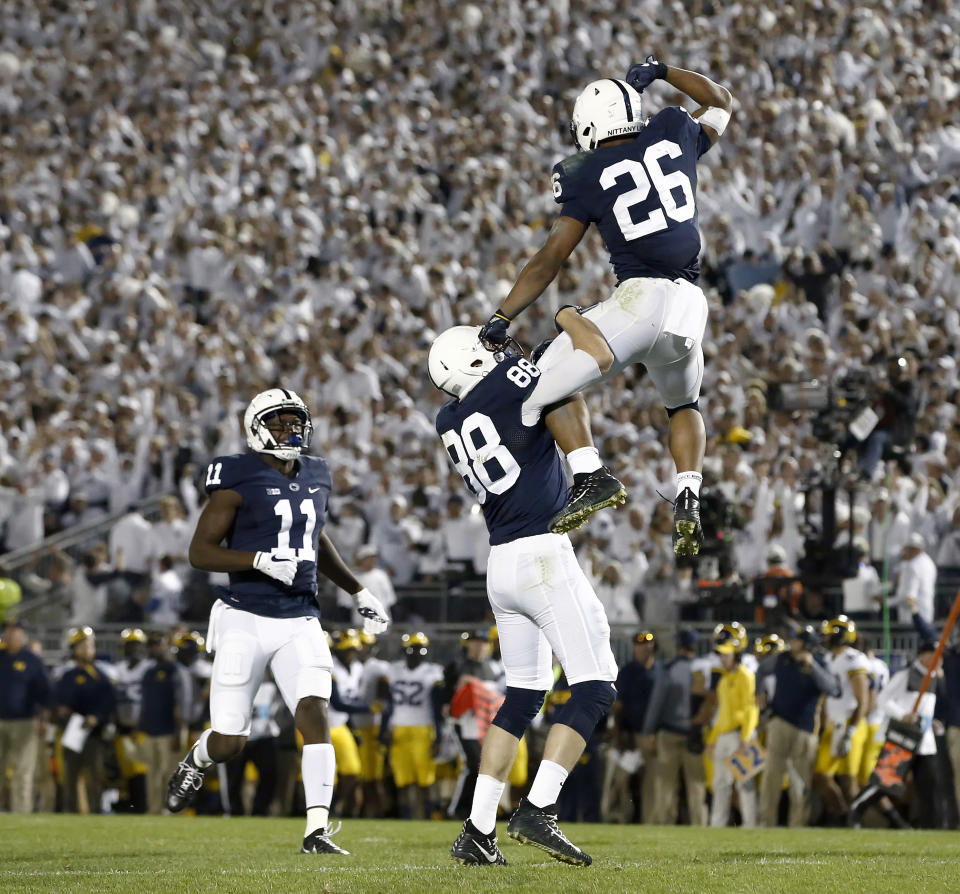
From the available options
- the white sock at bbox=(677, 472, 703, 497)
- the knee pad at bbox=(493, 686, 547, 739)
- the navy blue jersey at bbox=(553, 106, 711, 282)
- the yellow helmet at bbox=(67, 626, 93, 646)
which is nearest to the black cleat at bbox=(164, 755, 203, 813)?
the knee pad at bbox=(493, 686, 547, 739)

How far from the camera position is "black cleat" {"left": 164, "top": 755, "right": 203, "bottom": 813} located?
8.55 meters

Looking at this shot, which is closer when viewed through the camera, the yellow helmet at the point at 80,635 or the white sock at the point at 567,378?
the white sock at the point at 567,378

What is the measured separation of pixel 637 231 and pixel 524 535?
1.38 metres

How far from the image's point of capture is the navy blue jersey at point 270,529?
8.47 metres

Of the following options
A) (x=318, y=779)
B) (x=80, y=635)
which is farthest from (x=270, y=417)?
(x=80, y=635)

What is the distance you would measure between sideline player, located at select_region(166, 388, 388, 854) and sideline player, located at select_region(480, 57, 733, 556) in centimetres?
179

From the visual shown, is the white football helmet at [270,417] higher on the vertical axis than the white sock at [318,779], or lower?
higher

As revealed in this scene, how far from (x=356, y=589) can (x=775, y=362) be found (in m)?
9.04

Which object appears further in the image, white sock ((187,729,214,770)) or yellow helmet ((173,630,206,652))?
yellow helmet ((173,630,206,652))

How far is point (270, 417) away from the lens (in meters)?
8.61

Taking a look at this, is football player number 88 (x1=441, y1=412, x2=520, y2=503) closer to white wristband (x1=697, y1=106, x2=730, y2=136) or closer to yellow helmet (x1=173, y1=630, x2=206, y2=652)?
white wristband (x1=697, y1=106, x2=730, y2=136)

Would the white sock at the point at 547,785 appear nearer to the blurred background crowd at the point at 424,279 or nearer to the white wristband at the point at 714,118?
the white wristband at the point at 714,118

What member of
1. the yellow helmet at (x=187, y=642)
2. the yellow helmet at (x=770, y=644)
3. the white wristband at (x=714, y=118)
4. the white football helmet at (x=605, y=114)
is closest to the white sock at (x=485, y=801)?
the white football helmet at (x=605, y=114)

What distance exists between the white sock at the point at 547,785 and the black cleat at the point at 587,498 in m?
0.95
